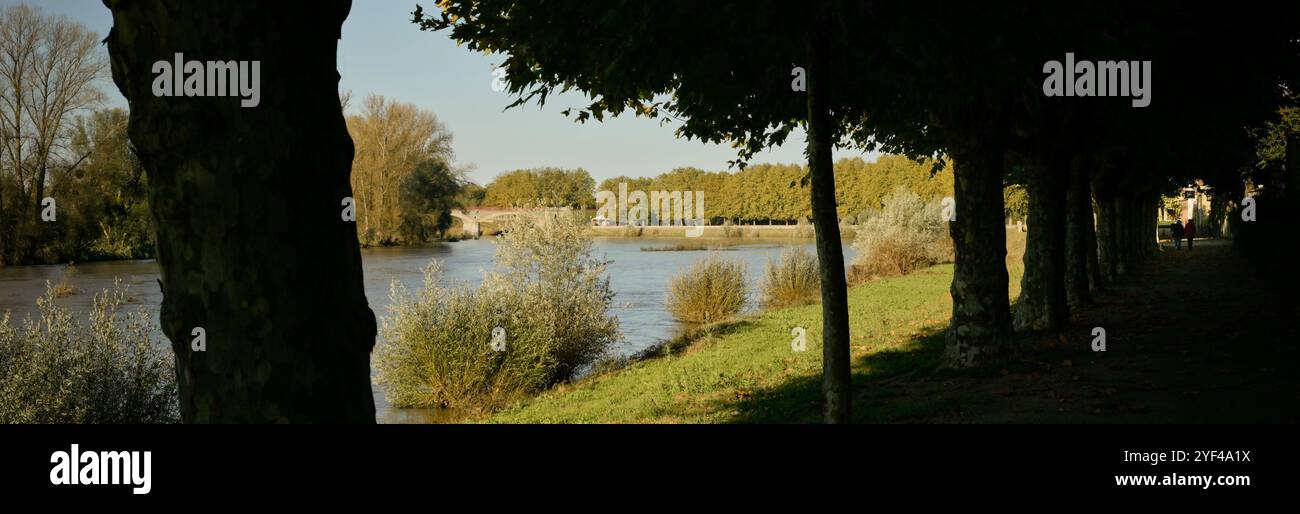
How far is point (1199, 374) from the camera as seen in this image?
34.2 feet

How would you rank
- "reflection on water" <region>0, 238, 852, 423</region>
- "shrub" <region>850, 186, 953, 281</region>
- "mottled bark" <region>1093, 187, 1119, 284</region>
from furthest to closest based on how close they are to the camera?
"shrub" <region>850, 186, 953, 281</region> < "mottled bark" <region>1093, 187, 1119, 284</region> < "reflection on water" <region>0, 238, 852, 423</region>

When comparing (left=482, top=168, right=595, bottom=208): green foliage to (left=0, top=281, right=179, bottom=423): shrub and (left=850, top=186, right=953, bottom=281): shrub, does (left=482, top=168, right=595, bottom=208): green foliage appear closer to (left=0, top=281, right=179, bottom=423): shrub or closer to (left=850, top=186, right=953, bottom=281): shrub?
(left=850, top=186, right=953, bottom=281): shrub

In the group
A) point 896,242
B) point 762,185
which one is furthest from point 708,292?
point 762,185

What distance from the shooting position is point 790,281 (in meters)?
29.5

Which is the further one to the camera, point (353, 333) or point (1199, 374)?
point (1199, 374)

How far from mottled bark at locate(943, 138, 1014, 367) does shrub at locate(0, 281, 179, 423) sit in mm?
9285

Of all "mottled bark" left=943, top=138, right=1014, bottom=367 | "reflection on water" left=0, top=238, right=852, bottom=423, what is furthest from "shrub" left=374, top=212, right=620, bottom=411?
"mottled bark" left=943, top=138, right=1014, bottom=367

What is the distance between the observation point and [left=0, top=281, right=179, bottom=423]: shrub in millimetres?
10328

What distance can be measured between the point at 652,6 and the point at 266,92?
4.26m

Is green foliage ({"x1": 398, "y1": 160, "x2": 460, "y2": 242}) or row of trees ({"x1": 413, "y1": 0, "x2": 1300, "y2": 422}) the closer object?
row of trees ({"x1": 413, "y1": 0, "x2": 1300, "y2": 422})
